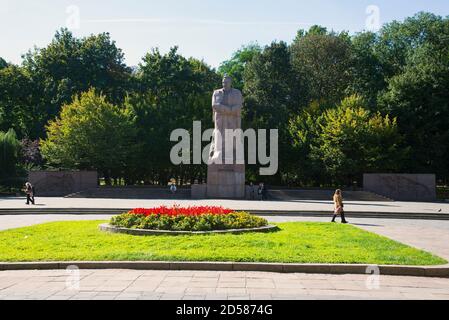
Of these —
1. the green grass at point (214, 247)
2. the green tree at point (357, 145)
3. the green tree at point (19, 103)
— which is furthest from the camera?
the green tree at point (19, 103)

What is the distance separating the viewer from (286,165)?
44375 mm

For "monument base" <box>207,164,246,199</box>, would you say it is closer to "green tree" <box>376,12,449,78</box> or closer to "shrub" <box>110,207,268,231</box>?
"shrub" <box>110,207,268,231</box>

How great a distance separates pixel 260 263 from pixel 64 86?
136 feet

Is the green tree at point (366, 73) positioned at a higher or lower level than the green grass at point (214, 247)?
higher

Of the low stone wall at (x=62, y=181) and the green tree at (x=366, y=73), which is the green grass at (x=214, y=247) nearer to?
the low stone wall at (x=62, y=181)

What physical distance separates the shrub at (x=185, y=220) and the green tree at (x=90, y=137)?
26053mm

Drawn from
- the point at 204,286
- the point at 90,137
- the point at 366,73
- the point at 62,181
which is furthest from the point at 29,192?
the point at 366,73

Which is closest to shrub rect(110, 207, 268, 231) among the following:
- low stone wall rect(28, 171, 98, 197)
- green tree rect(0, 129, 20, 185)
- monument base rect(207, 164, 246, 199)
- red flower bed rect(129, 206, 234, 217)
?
red flower bed rect(129, 206, 234, 217)

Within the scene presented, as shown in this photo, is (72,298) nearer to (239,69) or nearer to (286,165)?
(286,165)

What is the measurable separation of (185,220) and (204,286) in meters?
6.12

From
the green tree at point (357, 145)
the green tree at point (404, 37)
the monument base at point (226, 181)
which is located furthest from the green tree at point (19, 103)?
the green tree at point (404, 37)

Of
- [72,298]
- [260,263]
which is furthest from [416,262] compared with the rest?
[72,298]

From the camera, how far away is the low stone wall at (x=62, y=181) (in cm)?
3847

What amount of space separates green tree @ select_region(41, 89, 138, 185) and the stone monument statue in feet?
34.8
